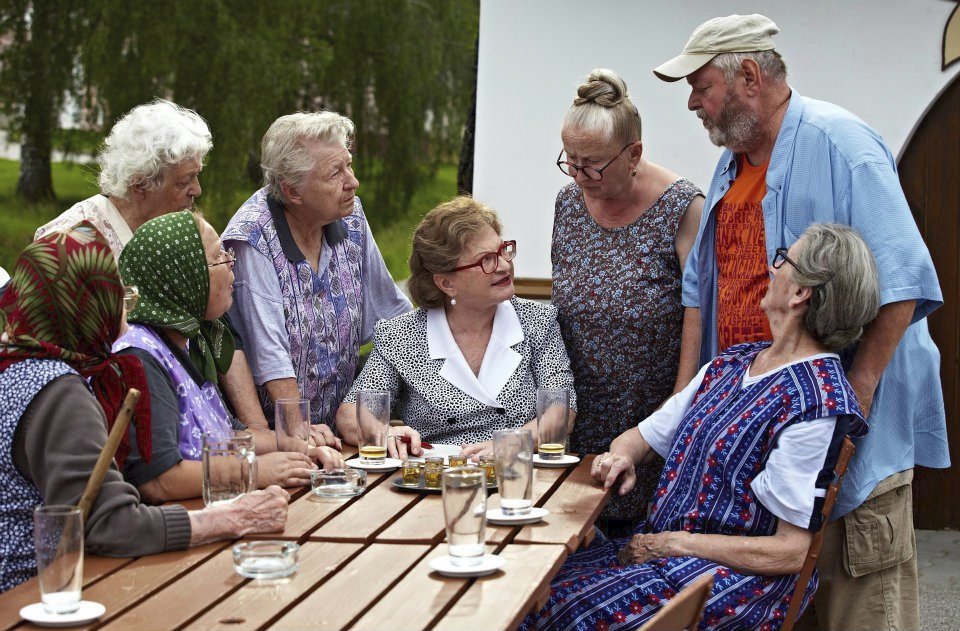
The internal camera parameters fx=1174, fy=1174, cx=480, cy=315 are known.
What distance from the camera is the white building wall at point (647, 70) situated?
19.0 ft

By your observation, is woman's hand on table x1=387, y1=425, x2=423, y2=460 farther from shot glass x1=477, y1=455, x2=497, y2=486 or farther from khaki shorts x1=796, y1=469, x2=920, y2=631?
khaki shorts x1=796, y1=469, x2=920, y2=631

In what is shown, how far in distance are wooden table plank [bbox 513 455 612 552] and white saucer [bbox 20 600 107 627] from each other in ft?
3.05

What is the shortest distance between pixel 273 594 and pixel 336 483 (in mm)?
837

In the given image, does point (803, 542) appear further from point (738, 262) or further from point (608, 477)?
point (738, 262)

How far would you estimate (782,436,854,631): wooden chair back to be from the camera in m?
2.86

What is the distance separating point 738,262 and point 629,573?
3.47ft

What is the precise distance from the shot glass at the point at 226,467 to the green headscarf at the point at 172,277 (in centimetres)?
50

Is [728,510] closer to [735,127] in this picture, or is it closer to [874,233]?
[874,233]

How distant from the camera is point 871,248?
10.5ft

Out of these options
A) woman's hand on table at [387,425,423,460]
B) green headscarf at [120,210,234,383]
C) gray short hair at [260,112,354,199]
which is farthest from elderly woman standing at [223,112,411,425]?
green headscarf at [120,210,234,383]

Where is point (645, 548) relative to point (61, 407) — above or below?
below

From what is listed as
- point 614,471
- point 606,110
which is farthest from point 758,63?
point 614,471

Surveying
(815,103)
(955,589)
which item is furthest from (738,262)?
(955,589)

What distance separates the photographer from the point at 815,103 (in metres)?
3.46
